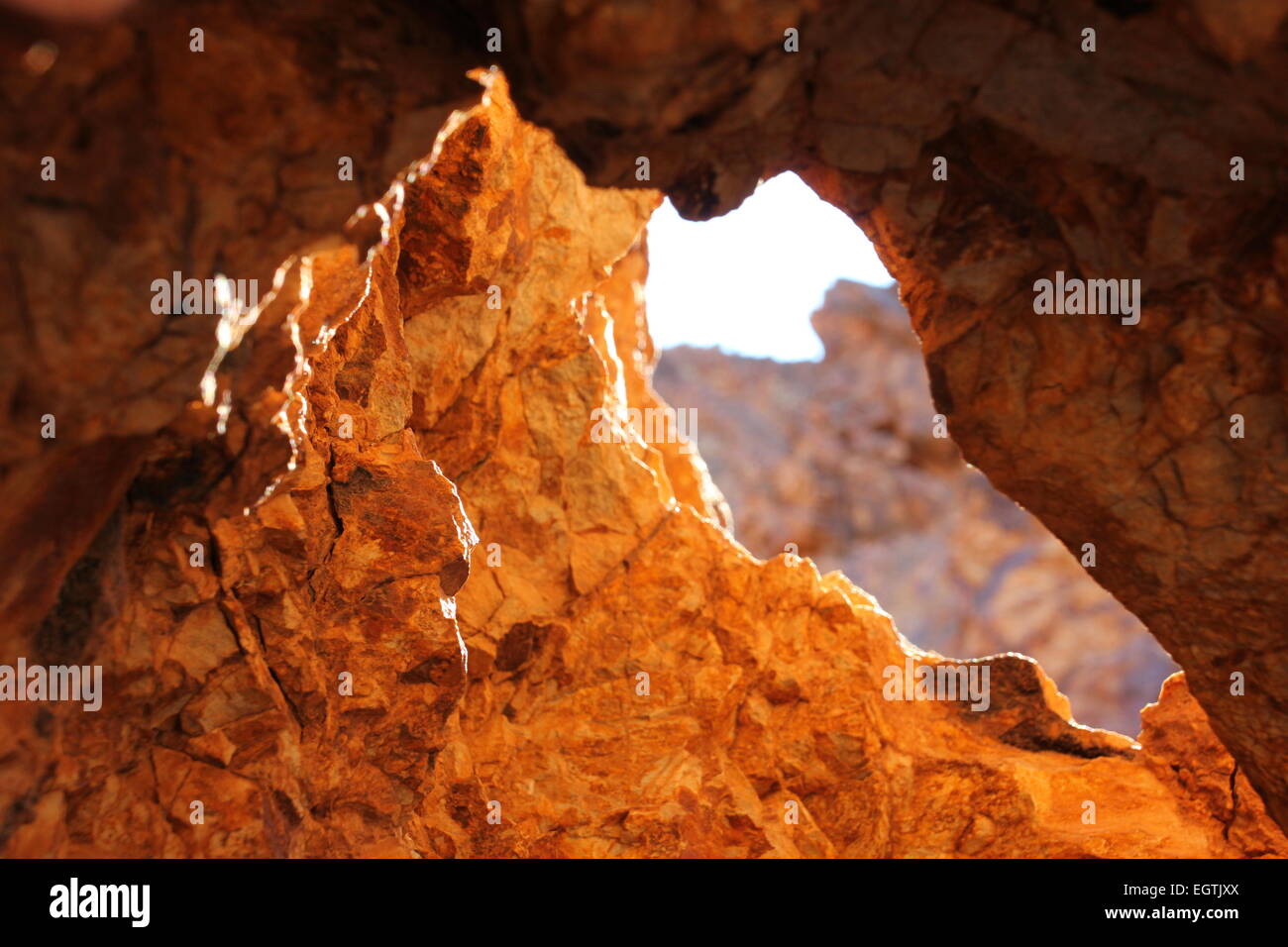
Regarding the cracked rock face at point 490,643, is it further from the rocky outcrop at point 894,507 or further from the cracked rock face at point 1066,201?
the rocky outcrop at point 894,507

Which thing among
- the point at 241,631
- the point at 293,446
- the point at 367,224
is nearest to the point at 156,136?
the point at 367,224

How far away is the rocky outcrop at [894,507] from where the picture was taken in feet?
59.2

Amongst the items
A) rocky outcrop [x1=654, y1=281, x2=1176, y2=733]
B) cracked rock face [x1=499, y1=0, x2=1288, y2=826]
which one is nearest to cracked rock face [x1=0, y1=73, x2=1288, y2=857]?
cracked rock face [x1=499, y1=0, x2=1288, y2=826]

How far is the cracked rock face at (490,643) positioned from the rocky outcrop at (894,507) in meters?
11.4

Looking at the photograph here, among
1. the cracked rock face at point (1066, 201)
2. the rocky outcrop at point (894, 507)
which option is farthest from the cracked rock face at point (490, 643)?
the rocky outcrop at point (894, 507)

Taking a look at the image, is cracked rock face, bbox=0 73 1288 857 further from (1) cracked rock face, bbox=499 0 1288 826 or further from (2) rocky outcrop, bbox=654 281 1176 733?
(2) rocky outcrop, bbox=654 281 1176 733

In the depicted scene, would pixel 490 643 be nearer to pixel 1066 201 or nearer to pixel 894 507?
pixel 1066 201

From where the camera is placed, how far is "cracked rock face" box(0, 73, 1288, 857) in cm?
453

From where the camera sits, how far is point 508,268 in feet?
22.2

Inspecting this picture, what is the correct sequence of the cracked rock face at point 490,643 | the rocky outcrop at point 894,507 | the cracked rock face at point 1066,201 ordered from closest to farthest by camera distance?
1. the cracked rock face at point 1066,201
2. the cracked rock face at point 490,643
3. the rocky outcrop at point 894,507

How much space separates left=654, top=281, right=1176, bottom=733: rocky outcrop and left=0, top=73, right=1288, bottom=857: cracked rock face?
1143 centimetres

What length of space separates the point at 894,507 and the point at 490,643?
49.8 ft

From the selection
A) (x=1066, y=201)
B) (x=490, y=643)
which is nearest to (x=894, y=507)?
(x=490, y=643)
